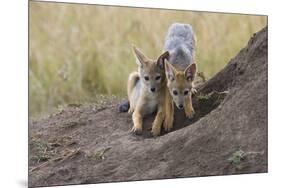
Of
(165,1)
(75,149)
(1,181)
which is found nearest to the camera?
(1,181)

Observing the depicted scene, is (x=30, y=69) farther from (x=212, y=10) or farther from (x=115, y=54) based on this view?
(x=212, y=10)

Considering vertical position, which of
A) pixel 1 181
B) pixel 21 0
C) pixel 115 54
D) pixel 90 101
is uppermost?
pixel 21 0

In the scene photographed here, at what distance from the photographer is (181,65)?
16.1 feet

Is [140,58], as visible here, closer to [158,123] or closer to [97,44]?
[97,44]

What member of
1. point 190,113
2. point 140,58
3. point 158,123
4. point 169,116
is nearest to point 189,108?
point 190,113

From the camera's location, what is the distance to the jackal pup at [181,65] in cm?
484

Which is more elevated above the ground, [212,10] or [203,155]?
[212,10]

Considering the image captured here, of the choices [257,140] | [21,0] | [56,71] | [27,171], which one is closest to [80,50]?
[56,71]

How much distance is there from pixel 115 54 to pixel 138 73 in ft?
0.73

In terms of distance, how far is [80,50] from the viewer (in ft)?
15.5

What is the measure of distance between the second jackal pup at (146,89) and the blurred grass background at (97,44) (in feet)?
0.20

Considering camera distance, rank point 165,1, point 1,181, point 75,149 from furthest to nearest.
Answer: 1. point 165,1
2. point 75,149
3. point 1,181

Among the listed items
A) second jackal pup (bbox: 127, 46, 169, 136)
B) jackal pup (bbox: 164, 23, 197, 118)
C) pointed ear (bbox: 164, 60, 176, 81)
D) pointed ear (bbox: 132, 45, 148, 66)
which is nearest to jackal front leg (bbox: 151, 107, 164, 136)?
second jackal pup (bbox: 127, 46, 169, 136)

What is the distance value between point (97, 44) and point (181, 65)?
664 millimetres
